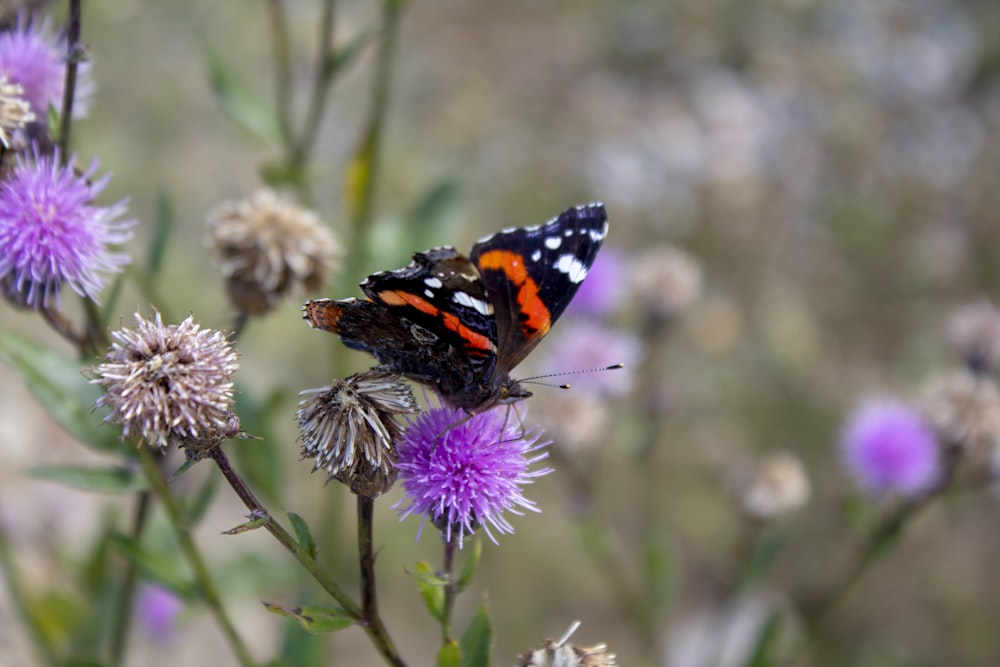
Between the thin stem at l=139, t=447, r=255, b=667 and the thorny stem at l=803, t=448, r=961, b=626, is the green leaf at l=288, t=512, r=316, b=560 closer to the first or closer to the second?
the thin stem at l=139, t=447, r=255, b=667

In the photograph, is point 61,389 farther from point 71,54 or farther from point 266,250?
point 71,54

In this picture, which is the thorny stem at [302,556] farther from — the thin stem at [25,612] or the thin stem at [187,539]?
the thin stem at [25,612]

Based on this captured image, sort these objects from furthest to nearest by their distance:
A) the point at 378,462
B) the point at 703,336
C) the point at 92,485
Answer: the point at 703,336
the point at 92,485
the point at 378,462

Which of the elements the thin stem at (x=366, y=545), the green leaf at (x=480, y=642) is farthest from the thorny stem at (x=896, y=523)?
the thin stem at (x=366, y=545)

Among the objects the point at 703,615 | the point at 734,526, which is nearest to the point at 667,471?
the point at 734,526

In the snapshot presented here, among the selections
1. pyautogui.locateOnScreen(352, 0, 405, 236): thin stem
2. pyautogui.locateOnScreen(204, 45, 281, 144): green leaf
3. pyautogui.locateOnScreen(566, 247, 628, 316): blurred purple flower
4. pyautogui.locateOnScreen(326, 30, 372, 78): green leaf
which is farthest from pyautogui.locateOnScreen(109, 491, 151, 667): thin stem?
pyautogui.locateOnScreen(566, 247, 628, 316): blurred purple flower

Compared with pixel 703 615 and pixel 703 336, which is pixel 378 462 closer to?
pixel 703 615
